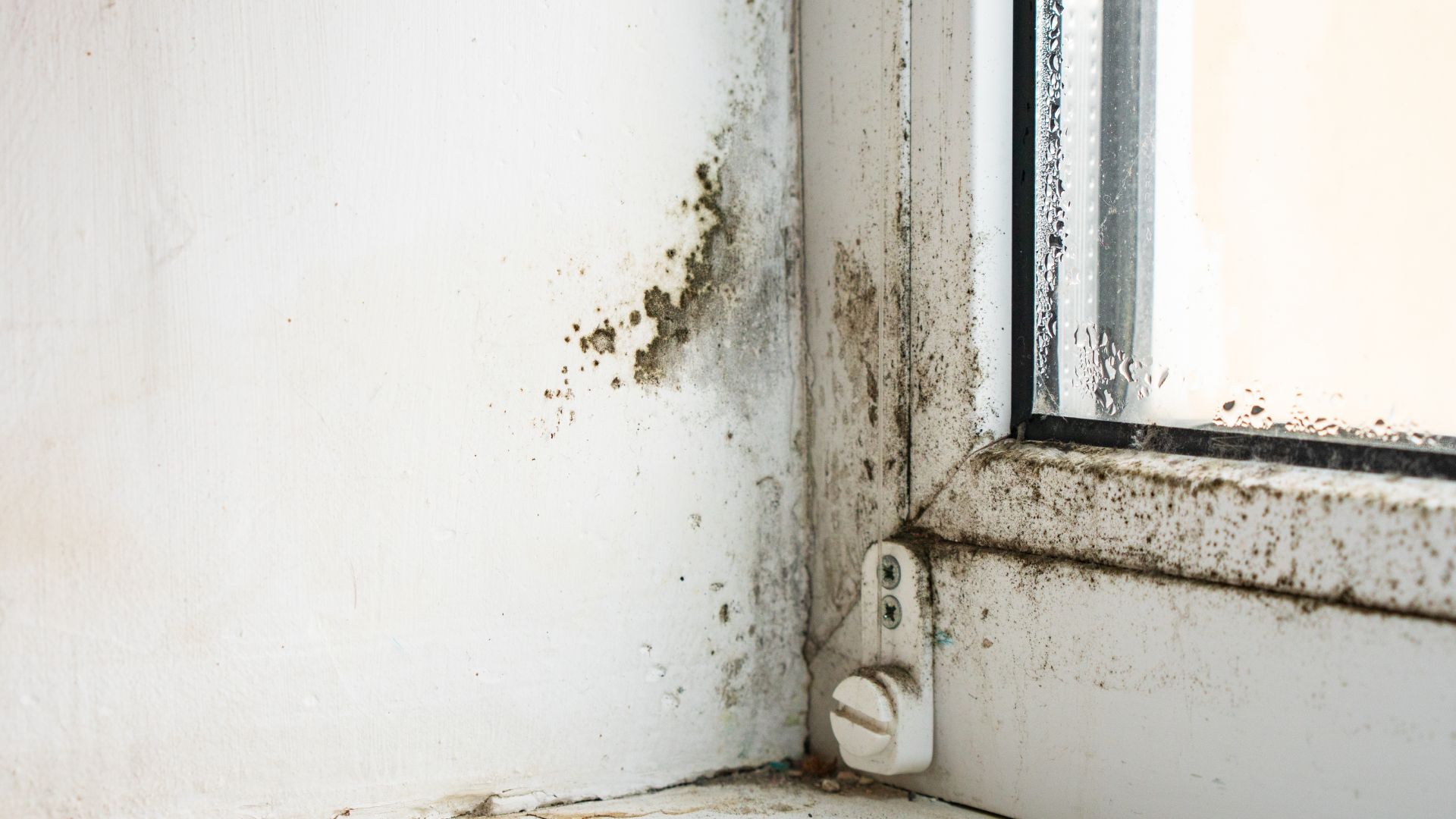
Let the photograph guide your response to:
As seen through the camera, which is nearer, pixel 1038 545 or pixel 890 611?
pixel 1038 545

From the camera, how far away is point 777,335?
1137mm

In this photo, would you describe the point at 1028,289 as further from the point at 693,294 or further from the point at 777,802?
the point at 777,802

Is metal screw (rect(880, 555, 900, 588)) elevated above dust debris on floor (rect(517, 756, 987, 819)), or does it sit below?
above

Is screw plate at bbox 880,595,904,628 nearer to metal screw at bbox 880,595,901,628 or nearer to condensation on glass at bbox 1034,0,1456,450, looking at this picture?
metal screw at bbox 880,595,901,628

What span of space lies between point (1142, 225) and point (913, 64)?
0.26 m

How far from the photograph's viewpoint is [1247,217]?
2.86 feet

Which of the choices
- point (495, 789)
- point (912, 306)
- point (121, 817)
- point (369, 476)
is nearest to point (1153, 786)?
point (912, 306)

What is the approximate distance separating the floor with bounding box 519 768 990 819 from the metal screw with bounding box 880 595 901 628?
0.53ft

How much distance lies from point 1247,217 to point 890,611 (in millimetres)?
461

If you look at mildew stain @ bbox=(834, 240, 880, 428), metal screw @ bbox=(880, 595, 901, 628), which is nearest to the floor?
metal screw @ bbox=(880, 595, 901, 628)

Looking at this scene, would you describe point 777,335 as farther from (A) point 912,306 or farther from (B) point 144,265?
(B) point 144,265

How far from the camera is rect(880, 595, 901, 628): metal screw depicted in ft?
3.45

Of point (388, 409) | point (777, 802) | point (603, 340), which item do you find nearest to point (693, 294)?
point (603, 340)

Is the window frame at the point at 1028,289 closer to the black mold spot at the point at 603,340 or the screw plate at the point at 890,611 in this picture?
the screw plate at the point at 890,611
